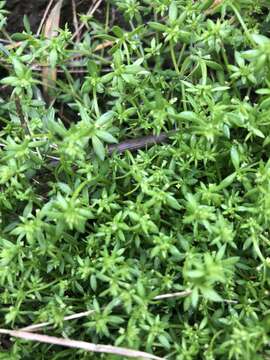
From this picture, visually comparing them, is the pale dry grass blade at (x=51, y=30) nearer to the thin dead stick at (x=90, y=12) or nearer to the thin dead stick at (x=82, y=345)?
the thin dead stick at (x=90, y=12)

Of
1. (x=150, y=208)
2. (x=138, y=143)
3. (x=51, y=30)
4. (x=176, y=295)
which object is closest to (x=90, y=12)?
(x=51, y=30)

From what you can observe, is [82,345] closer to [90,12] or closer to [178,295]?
[178,295]

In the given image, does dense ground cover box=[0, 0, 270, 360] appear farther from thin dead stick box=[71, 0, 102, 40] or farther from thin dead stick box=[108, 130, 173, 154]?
thin dead stick box=[71, 0, 102, 40]

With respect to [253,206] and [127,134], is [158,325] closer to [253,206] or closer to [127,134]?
[253,206]

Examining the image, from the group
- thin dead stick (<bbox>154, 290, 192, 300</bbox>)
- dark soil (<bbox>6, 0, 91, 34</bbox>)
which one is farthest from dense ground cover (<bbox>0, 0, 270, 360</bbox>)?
dark soil (<bbox>6, 0, 91, 34</bbox>)

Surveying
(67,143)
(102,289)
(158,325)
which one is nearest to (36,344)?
(102,289)
